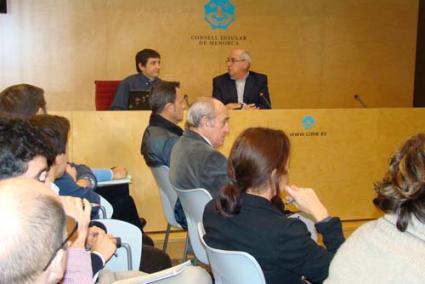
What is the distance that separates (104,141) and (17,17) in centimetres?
297

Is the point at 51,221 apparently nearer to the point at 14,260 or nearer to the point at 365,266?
the point at 14,260

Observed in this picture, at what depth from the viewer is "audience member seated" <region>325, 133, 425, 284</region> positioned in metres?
1.36

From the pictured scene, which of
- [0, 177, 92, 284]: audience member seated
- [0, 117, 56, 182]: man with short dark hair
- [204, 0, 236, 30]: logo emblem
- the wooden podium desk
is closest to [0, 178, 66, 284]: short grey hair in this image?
[0, 177, 92, 284]: audience member seated

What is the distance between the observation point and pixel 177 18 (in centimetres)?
678

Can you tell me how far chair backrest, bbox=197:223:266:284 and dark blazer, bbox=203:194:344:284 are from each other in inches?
4.4

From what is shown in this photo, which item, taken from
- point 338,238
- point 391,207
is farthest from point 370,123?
point 391,207

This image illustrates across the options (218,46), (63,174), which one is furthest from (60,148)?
(218,46)

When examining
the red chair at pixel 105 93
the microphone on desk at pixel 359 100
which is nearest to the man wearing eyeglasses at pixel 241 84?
the red chair at pixel 105 93

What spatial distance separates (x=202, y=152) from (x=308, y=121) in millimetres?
1784

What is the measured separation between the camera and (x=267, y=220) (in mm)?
1902

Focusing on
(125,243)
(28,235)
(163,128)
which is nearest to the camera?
(28,235)

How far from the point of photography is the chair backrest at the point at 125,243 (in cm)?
241

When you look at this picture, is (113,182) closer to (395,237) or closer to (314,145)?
(314,145)

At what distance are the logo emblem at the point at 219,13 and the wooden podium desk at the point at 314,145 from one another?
8.90 ft
